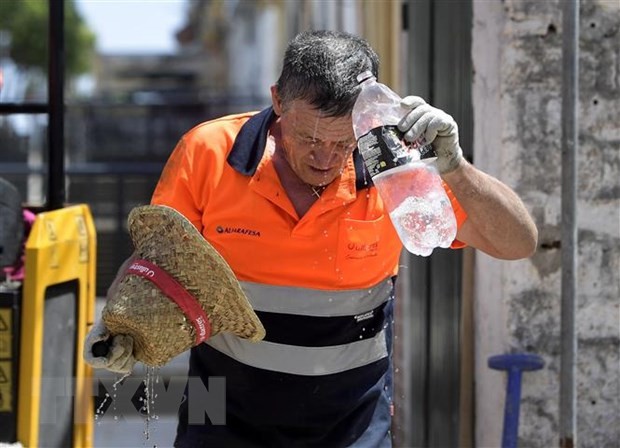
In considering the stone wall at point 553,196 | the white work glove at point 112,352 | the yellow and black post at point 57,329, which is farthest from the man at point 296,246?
the yellow and black post at point 57,329

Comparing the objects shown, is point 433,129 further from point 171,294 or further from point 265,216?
point 171,294

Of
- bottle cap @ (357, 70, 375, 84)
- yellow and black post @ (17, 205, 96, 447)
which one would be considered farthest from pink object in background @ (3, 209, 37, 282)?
bottle cap @ (357, 70, 375, 84)

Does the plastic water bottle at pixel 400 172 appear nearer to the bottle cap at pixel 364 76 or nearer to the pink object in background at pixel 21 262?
the bottle cap at pixel 364 76

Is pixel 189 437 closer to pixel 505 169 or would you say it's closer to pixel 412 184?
pixel 412 184

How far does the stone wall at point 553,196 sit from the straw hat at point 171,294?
1.60 meters

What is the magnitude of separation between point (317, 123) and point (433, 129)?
13.1 inches

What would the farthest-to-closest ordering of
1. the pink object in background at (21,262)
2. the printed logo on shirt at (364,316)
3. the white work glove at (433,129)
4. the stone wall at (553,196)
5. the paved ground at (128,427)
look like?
the paved ground at (128,427) < the pink object in background at (21,262) < the stone wall at (553,196) < the printed logo on shirt at (364,316) < the white work glove at (433,129)

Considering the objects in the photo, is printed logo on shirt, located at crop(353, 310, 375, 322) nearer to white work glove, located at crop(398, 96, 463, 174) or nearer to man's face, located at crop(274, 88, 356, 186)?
man's face, located at crop(274, 88, 356, 186)

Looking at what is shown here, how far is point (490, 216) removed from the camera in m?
2.62

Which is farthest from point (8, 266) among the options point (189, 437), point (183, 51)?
point (183, 51)

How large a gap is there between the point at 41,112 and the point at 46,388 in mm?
1183

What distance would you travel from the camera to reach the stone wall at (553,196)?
379 centimetres

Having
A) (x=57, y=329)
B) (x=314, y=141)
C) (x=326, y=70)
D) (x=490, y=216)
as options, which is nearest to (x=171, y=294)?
(x=314, y=141)

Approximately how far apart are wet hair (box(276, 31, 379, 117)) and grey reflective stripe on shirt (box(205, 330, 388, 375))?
63 cm
